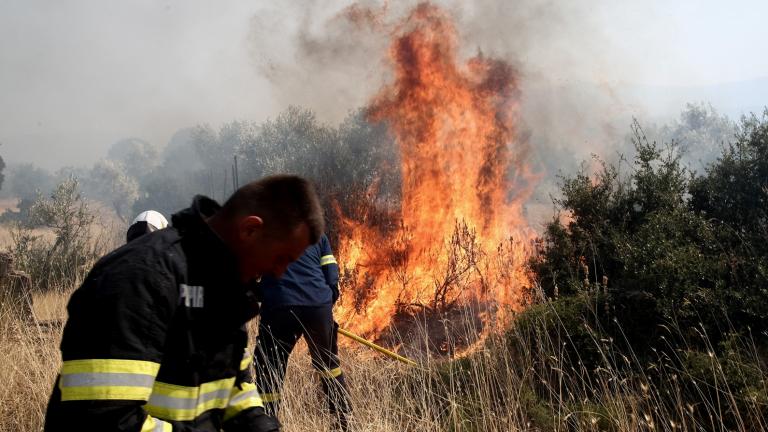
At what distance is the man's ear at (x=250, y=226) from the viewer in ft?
5.44

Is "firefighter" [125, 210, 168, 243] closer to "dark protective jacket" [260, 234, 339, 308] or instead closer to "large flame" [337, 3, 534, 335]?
"dark protective jacket" [260, 234, 339, 308]

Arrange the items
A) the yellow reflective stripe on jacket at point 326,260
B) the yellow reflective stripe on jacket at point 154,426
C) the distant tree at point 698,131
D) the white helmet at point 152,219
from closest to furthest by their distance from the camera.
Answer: the yellow reflective stripe on jacket at point 154,426 < the white helmet at point 152,219 < the yellow reflective stripe on jacket at point 326,260 < the distant tree at point 698,131

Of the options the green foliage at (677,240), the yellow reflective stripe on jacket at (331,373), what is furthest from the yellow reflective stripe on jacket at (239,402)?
the green foliage at (677,240)

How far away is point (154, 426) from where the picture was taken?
1.43 meters

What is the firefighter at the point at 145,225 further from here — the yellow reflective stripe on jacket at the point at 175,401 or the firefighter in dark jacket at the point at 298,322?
the yellow reflective stripe on jacket at the point at 175,401

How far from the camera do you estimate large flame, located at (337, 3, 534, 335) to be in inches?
357

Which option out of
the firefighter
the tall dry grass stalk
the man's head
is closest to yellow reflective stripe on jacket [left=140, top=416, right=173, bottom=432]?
the man's head

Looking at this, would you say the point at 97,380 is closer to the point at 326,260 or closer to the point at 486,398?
the point at 486,398

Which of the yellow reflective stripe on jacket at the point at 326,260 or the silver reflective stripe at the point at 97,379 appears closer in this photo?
the silver reflective stripe at the point at 97,379

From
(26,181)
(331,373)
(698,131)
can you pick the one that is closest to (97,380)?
(331,373)

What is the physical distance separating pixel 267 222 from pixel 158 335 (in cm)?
48

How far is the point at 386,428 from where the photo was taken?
3.28 metres

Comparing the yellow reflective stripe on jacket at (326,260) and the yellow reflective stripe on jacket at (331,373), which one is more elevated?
the yellow reflective stripe on jacket at (326,260)

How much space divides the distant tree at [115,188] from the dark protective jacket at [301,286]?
53787 millimetres
